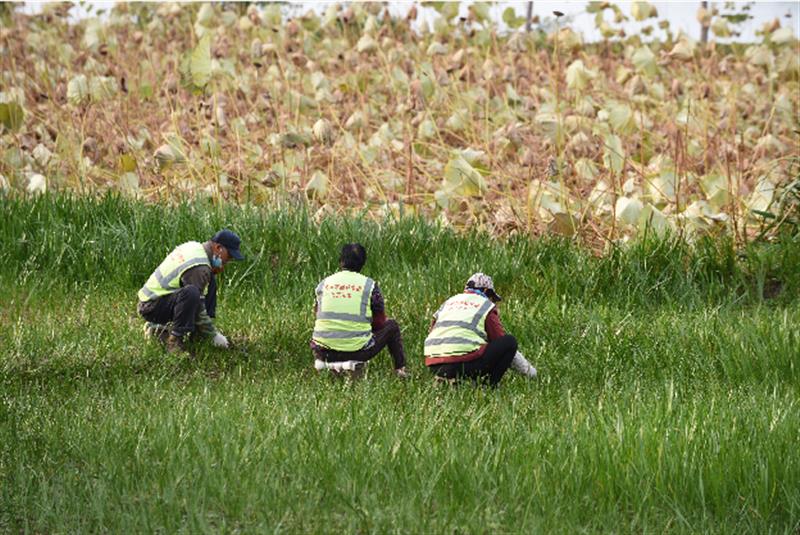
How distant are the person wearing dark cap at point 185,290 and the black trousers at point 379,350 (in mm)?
892

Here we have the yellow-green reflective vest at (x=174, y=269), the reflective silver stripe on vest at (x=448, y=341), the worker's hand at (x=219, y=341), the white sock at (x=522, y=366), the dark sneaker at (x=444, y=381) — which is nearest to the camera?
the reflective silver stripe on vest at (x=448, y=341)

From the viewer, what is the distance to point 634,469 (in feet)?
18.1

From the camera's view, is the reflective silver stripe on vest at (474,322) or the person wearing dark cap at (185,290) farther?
the person wearing dark cap at (185,290)

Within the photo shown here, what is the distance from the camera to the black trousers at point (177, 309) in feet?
26.1

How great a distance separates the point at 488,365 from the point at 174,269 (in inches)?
88.1

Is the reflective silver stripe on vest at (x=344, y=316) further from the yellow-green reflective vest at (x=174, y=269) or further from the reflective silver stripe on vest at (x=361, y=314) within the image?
the yellow-green reflective vest at (x=174, y=269)

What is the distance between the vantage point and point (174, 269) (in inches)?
318

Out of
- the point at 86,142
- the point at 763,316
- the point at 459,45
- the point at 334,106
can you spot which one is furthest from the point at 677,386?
the point at 459,45

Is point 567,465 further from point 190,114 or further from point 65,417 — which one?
point 190,114

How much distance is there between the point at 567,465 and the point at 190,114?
936 cm

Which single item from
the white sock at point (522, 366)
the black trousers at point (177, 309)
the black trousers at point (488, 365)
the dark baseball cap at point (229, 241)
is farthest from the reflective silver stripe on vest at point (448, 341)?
the black trousers at point (177, 309)

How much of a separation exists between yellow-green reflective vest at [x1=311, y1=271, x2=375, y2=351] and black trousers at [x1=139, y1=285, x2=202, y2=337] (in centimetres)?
91

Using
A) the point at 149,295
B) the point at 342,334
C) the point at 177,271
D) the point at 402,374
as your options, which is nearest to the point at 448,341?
the point at 402,374

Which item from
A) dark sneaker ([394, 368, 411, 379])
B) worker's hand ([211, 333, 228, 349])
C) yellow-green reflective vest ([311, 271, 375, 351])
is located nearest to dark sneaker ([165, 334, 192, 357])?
worker's hand ([211, 333, 228, 349])
